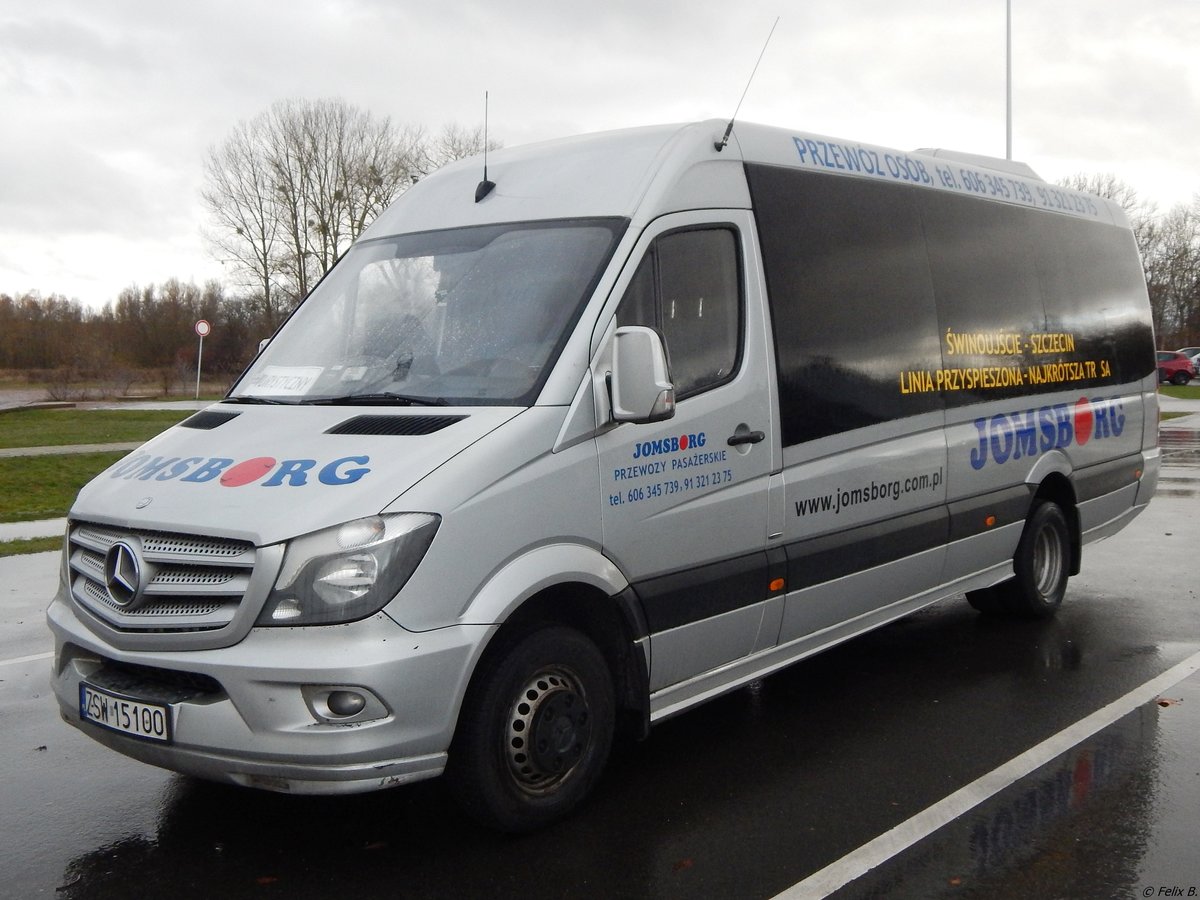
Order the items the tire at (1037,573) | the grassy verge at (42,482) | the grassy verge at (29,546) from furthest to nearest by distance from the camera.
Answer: the grassy verge at (42,482), the grassy verge at (29,546), the tire at (1037,573)

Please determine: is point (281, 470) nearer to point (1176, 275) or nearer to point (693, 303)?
point (693, 303)

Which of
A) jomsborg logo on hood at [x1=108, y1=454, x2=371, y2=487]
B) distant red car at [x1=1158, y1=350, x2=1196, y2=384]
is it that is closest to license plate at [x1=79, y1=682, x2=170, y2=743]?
jomsborg logo on hood at [x1=108, y1=454, x2=371, y2=487]

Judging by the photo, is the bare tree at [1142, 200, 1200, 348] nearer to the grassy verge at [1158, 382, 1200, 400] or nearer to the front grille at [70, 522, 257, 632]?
the grassy verge at [1158, 382, 1200, 400]

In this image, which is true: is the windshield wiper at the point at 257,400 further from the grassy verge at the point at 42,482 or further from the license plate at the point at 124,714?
the grassy verge at the point at 42,482

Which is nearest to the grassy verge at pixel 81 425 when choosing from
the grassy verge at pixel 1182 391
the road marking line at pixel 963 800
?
the road marking line at pixel 963 800

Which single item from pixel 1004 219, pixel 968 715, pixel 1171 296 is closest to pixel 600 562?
pixel 968 715

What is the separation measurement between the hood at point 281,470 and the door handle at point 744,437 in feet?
3.68

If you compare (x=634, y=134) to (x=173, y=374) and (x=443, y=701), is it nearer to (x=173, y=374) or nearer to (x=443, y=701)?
(x=443, y=701)

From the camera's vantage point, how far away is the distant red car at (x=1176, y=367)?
53750 millimetres

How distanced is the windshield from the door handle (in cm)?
93

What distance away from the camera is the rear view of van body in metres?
3.77

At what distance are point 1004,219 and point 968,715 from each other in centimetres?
326

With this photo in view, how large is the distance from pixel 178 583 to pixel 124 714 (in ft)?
1.65

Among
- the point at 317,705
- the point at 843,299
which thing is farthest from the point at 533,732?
the point at 843,299
